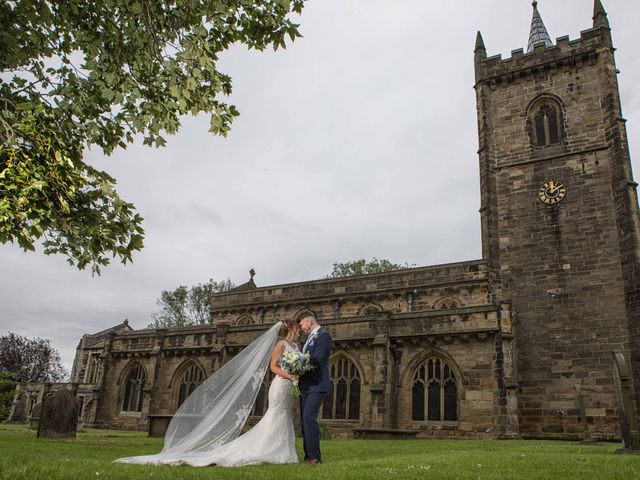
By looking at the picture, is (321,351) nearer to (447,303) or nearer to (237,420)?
(237,420)

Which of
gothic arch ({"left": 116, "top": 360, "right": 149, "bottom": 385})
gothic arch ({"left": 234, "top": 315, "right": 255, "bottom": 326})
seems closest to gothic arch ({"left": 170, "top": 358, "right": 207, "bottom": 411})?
gothic arch ({"left": 116, "top": 360, "right": 149, "bottom": 385})

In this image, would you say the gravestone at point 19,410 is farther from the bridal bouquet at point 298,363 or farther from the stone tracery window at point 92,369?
the bridal bouquet at point 298,363

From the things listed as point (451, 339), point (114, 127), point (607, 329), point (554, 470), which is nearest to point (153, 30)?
point (114, 127)

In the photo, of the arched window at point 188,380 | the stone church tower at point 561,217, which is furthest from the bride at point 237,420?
the arched window at point 188,380

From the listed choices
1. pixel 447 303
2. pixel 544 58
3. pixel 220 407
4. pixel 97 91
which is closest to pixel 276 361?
pixel 220 407

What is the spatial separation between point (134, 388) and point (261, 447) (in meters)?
21.1

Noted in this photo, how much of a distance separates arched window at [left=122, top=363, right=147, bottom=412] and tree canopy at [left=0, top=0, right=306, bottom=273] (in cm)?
2093

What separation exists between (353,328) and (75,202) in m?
14.7

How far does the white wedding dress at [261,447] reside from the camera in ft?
21.6

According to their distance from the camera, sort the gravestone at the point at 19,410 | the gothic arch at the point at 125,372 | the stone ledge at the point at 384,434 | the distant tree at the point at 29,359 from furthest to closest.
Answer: the distant tree at the point at 29,359, the gravestone at the point at 19,410, the gothic arch at the point at 125,372, the stone ledge at the point at 384,434

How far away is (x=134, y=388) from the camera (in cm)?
2600

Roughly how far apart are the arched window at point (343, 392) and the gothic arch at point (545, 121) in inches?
537

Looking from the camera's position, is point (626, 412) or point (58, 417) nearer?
point (626, 412)

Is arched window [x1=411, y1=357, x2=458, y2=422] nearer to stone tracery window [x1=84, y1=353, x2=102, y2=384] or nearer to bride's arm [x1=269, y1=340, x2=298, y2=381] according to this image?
bride's arm [x1=269, y1=340, x2=298, y2=381]
